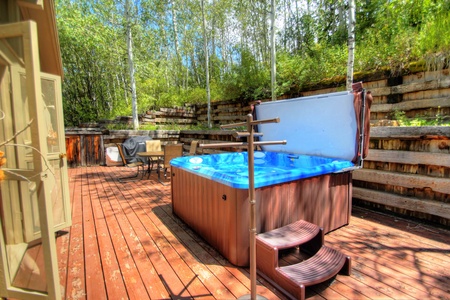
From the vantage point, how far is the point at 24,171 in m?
1.29

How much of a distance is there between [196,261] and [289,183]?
Result: 110 centimetres

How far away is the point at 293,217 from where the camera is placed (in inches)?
87.0

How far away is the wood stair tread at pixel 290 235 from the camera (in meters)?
1.75

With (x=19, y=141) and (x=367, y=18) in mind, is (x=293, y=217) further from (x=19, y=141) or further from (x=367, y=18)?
(x=367, y=18)

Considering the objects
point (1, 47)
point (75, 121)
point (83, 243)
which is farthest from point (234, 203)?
point (75, 121)

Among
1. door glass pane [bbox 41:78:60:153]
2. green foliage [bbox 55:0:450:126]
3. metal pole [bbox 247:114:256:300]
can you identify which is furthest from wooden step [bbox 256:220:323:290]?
green foliage [bbox 55:0:450:126]

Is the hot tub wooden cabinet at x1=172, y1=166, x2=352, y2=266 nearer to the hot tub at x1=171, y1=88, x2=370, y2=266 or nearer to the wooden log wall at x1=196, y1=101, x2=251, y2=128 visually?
the hot tub at x1=171, y1=88, x2=370, y2=266

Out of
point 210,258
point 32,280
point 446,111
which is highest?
point 446,111

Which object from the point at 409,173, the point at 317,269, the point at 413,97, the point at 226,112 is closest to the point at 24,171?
the point at 317,269

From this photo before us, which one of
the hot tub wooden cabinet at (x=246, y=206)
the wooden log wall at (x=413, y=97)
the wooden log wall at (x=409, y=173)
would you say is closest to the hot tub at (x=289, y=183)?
the hot tub wooden cabinet at (x=246, y=206)

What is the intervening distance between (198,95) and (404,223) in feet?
27.4

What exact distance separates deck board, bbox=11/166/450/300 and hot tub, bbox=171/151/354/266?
0.17m

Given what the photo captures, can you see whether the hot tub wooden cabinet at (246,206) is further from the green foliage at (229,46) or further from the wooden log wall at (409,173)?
the green foliage at (229,46)

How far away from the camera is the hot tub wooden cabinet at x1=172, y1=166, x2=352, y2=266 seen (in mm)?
1907
